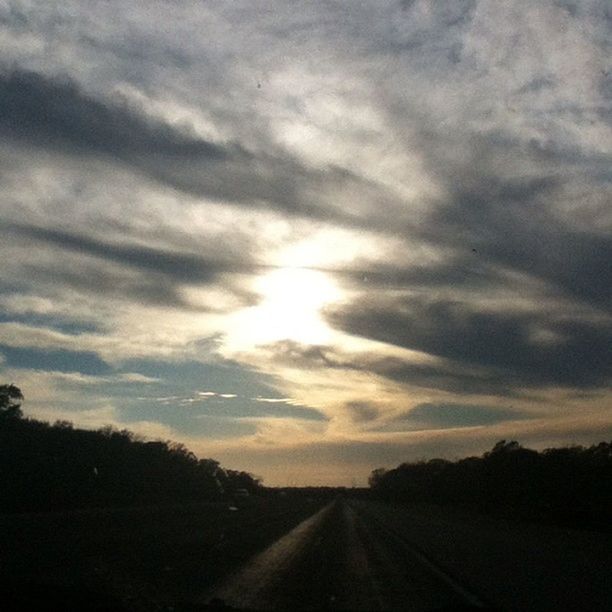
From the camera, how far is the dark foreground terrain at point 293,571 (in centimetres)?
1595

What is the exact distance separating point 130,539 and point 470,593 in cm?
1708

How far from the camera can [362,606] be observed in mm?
15641

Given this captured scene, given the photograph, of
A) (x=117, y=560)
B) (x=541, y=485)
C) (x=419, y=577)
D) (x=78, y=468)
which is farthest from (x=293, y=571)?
(x=541, y=485)

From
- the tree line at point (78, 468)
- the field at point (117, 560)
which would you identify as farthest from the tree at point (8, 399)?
the field at point (117, 560)

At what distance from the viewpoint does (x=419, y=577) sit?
21.4 meters

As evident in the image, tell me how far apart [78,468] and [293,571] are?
96.2m

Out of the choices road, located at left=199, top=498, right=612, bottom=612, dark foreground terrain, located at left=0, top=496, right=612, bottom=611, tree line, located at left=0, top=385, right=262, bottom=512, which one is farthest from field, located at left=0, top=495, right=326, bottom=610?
tree line, located at left=0, top=385, right=262, bottom=512

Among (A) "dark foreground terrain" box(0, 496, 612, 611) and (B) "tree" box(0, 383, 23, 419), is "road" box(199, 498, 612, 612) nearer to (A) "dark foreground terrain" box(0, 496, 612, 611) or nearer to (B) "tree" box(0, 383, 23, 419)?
(A) "dark foreground terrain" box(0, 496, 612, 611)

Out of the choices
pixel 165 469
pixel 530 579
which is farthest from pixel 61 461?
pixel 530 579

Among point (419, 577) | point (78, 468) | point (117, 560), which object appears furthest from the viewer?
point (78, 468)

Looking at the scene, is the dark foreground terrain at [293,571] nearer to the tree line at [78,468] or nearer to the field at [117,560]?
the field at [117,560]

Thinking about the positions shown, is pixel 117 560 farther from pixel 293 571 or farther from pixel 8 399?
pixel 8 399

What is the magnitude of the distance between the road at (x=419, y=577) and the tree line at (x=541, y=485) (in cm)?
2842

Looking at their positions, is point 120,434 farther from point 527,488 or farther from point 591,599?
point 591,599
